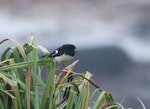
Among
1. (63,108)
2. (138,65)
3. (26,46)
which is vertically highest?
(26,46)

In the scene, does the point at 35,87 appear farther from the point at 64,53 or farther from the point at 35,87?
the point at 64,53

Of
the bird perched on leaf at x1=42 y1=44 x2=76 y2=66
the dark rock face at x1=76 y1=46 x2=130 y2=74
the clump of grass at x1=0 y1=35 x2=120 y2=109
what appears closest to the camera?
the clump of grass at x1=0 y1=35 x2=120 y2=109

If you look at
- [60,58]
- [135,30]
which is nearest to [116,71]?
[135,30]

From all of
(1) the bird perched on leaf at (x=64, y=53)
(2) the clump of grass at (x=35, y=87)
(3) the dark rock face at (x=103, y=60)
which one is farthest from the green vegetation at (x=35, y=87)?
(3) the dark rock face at (x=103, y=60)

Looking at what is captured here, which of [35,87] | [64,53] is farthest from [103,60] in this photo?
[35,87]

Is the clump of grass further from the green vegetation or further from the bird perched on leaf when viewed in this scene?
the bird perched on leaf

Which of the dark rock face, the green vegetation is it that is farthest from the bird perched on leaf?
the dark rock face

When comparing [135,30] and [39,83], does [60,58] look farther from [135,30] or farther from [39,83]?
[135,30]

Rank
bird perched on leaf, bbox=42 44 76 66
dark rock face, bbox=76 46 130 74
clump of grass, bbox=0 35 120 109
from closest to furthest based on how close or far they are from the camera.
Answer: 1. clump of grass, bbox=0 35 120 109
2. bird perched on leaf, bbox=42 44 76 66
3. dark rock face, bbox=76 46 130 74
